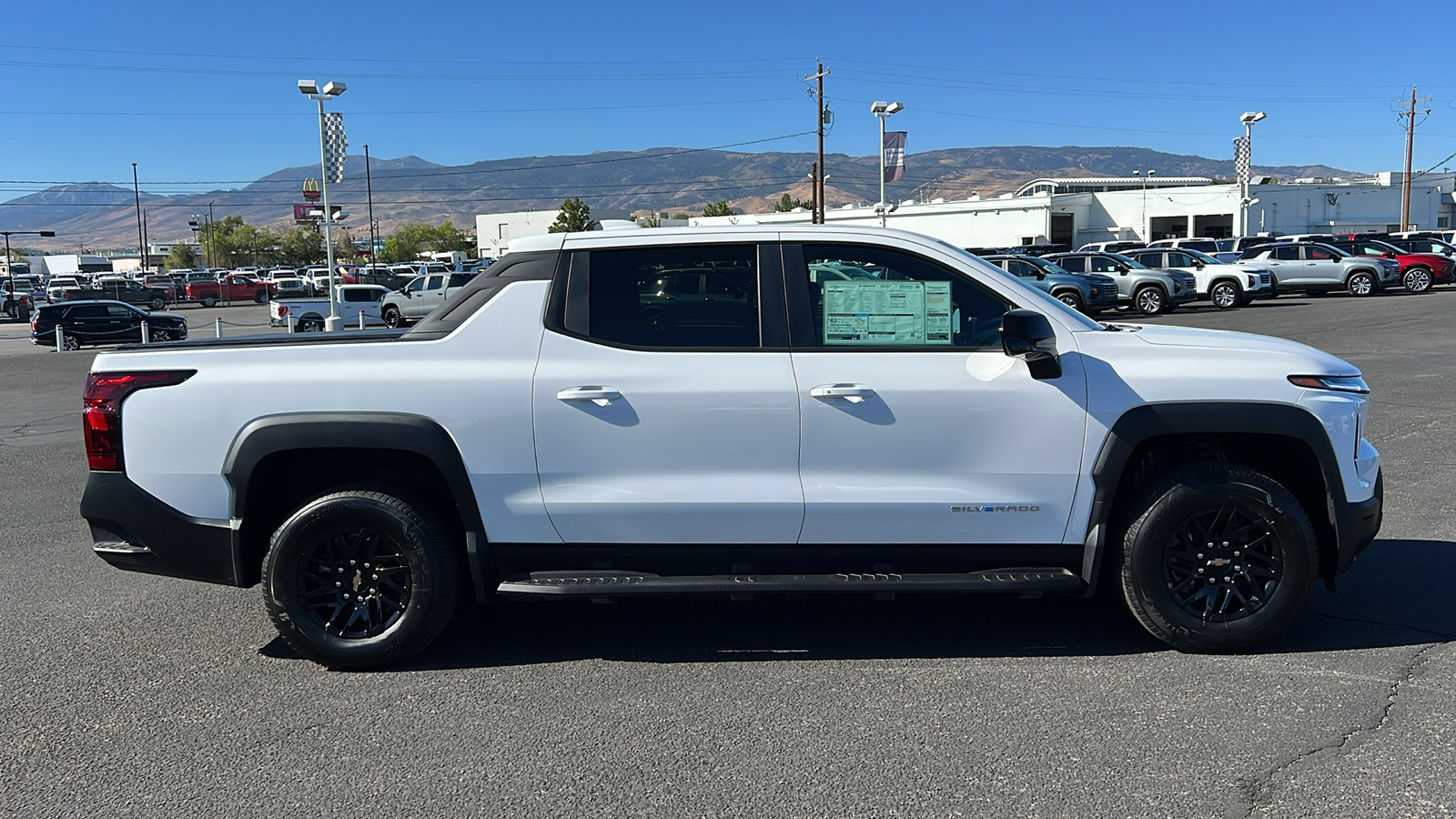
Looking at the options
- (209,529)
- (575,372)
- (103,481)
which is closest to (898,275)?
(575,372)

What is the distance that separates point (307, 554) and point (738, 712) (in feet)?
6.27

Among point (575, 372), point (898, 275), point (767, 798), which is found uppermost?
point (898, 275)

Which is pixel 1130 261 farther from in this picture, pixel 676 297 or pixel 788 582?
pixel 788 582

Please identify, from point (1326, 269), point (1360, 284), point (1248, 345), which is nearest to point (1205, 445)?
point (1248, 345)

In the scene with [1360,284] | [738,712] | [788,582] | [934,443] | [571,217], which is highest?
[571,217]

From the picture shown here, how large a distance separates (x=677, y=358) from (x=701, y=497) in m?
0.58

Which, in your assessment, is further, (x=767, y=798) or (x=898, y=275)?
(x=898, y=275)

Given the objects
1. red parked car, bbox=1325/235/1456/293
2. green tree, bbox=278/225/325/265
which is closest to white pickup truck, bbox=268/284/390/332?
red parked car, bbox=1325/235/1456/293

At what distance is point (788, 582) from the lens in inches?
176

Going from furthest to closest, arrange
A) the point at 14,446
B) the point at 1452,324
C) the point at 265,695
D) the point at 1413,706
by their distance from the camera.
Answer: the point at 1452,324 < the point at 14,446 < the point at 265,695 < the point at 1413,706

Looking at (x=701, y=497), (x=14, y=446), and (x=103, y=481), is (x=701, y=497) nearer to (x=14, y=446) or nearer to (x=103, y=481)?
(x=103, y=481)

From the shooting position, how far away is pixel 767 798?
3459 mm

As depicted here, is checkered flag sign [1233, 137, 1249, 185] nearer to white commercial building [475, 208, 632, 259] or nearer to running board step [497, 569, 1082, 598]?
running board step [497, 569, 1082, 598]

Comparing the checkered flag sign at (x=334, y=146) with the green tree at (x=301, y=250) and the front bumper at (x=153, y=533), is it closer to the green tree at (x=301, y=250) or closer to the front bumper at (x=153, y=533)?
the front bumper at (x=153, y=533)
